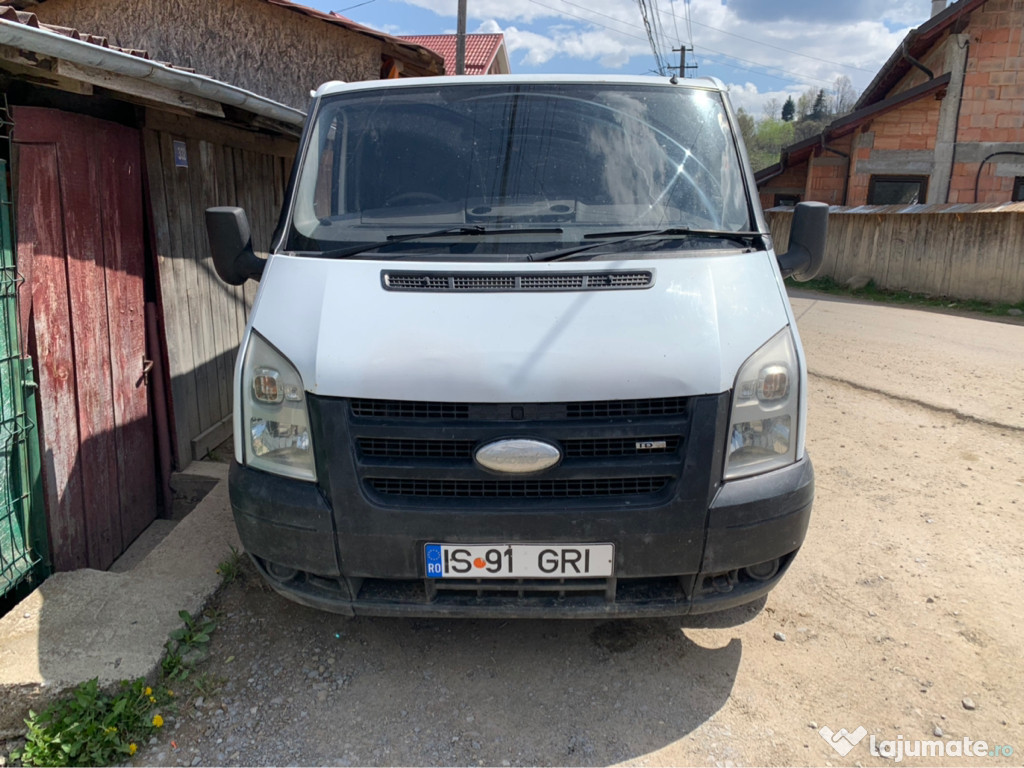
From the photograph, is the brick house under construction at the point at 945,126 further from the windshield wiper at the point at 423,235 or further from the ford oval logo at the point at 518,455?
the ford oval logo at the point at 518,455

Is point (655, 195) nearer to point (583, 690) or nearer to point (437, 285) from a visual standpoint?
point (437, 285)

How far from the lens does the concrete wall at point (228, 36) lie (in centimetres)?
863

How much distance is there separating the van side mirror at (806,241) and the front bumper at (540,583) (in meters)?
1.12

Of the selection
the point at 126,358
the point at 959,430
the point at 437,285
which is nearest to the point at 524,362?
the point at 437,285

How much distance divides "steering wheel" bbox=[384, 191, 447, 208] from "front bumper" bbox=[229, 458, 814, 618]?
132 cm

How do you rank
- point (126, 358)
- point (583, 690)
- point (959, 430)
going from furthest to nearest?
point (959, 430) → point (126, 358) → point (583, 690)

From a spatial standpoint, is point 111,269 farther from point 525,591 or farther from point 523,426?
point 525,591

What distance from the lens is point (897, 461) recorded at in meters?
5.25

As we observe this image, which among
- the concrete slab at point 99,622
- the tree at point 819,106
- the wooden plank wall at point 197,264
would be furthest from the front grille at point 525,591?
the tree at point 819,106

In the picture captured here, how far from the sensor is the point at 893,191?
17703mm

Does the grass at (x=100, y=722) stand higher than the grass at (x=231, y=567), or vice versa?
the grass at (x=231, y=567)

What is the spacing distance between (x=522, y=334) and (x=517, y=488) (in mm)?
535

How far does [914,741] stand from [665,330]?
5.54 ft

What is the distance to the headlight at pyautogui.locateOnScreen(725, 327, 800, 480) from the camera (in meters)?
2.59
